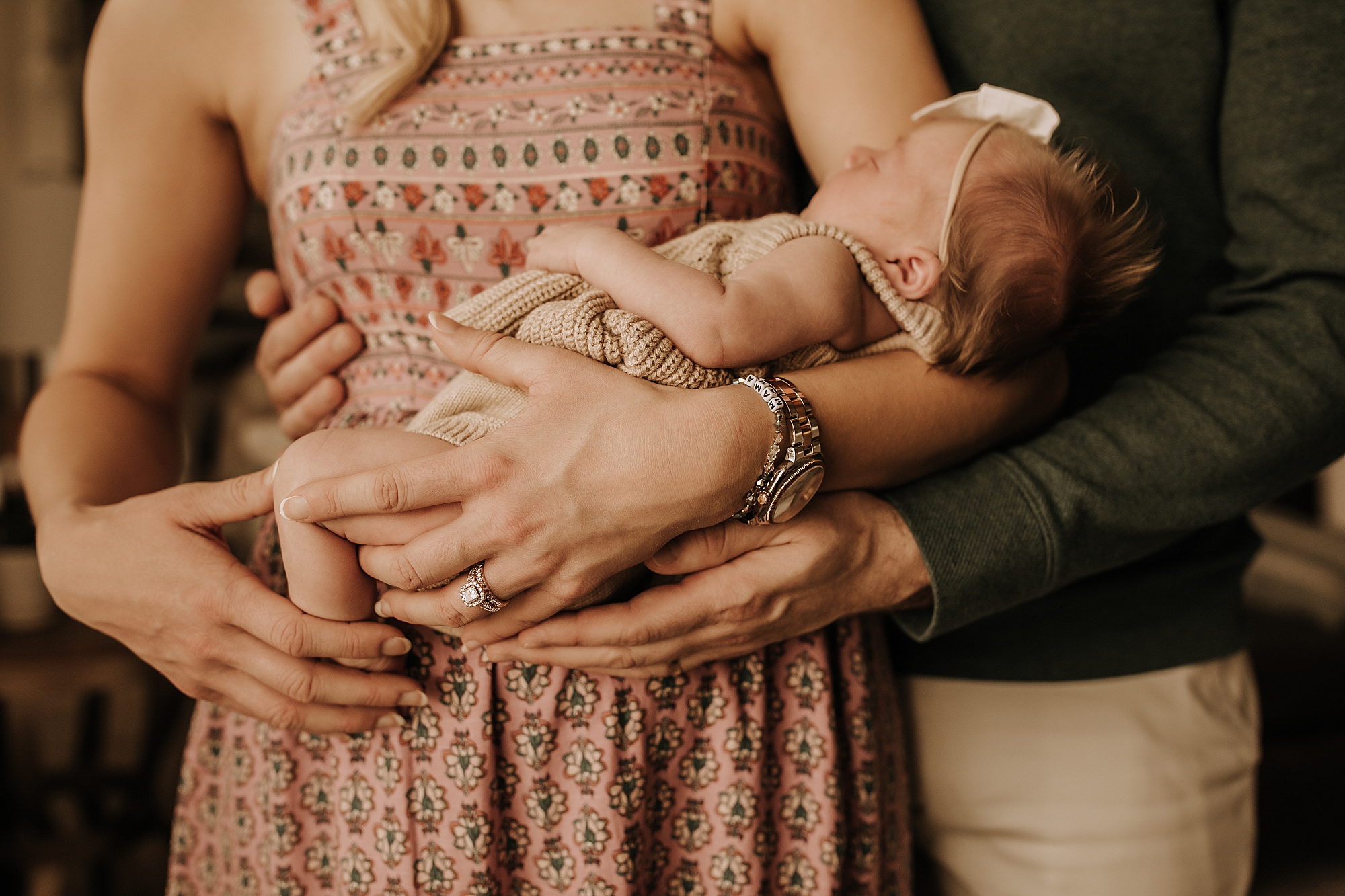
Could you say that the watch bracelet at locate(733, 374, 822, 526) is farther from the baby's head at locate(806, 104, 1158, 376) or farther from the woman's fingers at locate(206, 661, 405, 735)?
the woman's fingers at locate(206, 661, 405, 735)

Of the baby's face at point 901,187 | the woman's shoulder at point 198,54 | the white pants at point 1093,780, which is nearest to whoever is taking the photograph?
the baby's face at point 901,187

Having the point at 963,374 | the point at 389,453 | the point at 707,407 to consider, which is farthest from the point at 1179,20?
the point at 389,453

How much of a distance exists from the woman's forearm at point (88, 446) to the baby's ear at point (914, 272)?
0.98 metres

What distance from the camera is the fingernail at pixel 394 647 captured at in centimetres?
84

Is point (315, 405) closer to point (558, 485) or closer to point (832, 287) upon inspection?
point (558, 485)

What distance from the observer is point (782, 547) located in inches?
33.8

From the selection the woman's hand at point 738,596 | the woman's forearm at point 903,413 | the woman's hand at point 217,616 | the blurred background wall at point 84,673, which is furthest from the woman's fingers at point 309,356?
the blurred background wall at point 84,673

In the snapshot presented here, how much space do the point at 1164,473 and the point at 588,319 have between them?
0.68 metres

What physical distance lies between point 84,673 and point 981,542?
2193 millimetres

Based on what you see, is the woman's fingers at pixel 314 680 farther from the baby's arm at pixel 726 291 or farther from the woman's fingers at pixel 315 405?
the baby's arm at pixel 726 291

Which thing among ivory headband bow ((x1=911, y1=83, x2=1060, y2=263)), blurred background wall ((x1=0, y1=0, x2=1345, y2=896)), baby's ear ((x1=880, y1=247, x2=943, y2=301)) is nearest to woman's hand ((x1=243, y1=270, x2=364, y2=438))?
baby's ear ((x1=880, y1=247, x2=943, y2=301))

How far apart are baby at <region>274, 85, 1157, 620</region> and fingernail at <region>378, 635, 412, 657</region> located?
0.13 feet

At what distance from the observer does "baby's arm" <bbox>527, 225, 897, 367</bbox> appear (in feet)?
2.62

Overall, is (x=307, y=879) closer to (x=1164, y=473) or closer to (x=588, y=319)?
(x=588, y=319)
